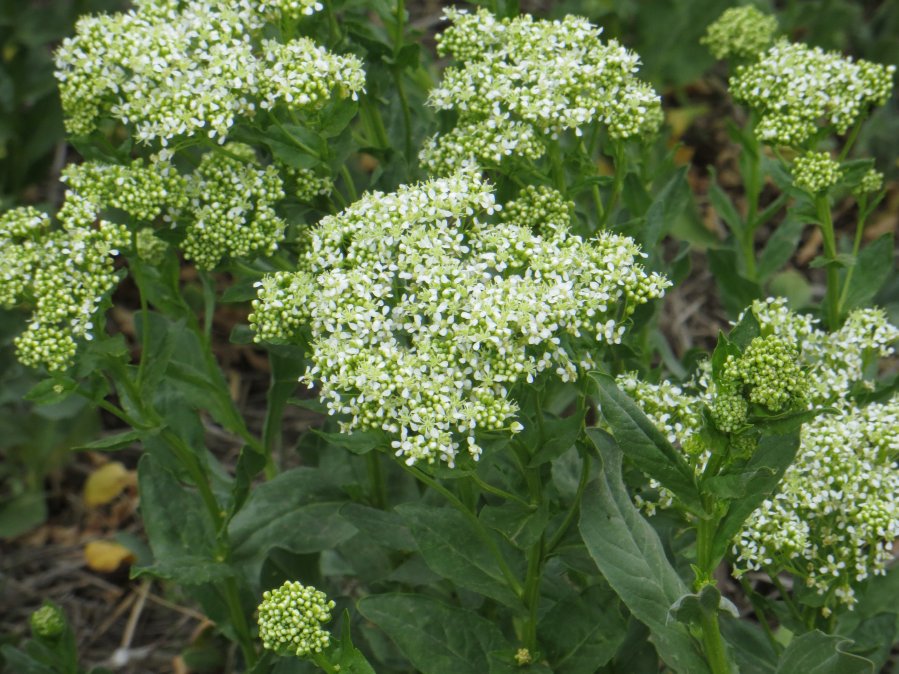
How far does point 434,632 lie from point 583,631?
1.53ft

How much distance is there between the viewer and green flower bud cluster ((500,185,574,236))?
3451mm

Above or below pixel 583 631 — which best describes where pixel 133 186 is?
above

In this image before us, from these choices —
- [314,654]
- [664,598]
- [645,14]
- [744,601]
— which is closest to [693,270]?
[645,14]

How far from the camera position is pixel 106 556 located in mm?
5535

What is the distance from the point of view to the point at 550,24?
3.66m

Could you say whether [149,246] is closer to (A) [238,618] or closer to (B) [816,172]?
(A) [238,618]

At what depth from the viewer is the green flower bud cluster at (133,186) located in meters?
3.49

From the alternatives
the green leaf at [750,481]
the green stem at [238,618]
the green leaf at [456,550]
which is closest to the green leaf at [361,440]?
the green leaf at [456,550]

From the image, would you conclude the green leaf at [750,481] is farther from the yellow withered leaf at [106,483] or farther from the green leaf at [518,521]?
the yellow withered leaf at [106,483]

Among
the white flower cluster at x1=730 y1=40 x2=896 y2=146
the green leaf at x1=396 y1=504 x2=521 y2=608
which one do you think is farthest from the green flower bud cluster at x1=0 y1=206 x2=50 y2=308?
the white flower cluster at x1=730 y1=40 x2=896 y2=146

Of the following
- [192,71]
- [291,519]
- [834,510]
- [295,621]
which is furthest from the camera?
[291,519]

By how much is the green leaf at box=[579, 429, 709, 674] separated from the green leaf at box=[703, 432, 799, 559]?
0.23 metres

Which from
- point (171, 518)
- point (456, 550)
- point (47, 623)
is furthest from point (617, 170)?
point (47, 623)

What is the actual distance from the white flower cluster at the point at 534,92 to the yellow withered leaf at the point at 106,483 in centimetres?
300
